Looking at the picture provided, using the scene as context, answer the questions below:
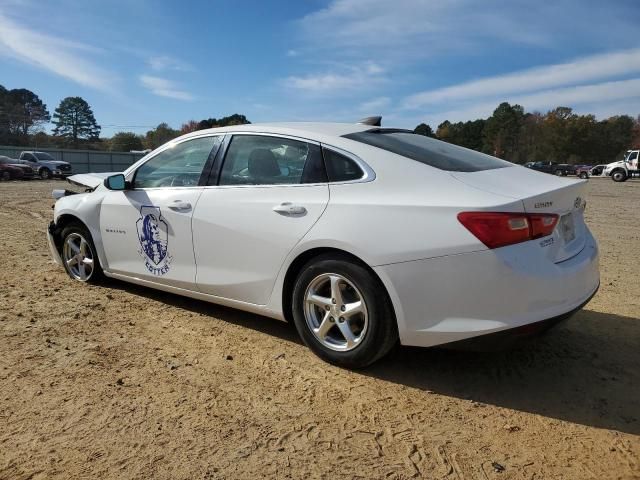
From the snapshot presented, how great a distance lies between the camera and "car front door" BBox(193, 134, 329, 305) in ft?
10.9

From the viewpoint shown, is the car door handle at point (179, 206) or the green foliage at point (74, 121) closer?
the car door handle at point (179, 206)

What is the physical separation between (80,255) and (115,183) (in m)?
1.09

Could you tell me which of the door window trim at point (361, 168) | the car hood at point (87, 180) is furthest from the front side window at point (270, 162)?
the car hood at point (87, 180)

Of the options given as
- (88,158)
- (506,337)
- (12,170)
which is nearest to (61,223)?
(506,337)

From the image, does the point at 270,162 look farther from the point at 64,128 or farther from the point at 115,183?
the point at 64,128

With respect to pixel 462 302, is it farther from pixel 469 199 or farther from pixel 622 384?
pixel 622 384

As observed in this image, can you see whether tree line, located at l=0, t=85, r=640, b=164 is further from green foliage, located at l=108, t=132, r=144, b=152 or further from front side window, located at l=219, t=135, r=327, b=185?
front side window, located at l=219, t=135, r=327, b=185

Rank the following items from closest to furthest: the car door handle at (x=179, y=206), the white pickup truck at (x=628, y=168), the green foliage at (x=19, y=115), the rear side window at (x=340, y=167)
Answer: the rear side window at (x=340, y=167) → the car door handle at (x=179, y=206) → the white pickup truck at (x=628, y=168) → the green foliage at (x=19, y=115)

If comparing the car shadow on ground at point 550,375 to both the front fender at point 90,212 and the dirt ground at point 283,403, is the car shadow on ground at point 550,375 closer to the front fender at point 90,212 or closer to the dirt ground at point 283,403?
the dirt ground at point 283,403

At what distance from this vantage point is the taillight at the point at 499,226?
262 cm

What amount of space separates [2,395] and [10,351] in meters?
0.67

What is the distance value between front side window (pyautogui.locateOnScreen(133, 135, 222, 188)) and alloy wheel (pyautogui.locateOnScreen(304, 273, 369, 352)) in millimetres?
1452

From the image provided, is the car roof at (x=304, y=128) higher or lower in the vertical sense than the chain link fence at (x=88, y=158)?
higher

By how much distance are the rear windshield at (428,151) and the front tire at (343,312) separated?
821 millimetres
